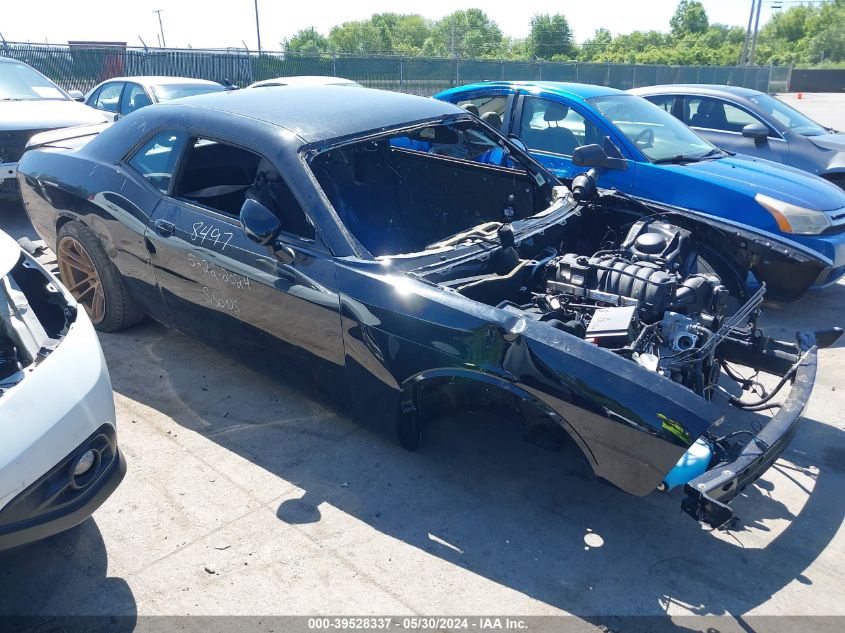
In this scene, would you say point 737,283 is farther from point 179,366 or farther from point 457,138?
point 179,366

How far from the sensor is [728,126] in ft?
25.6

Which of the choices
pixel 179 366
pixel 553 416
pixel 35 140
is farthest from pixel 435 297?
pixel 35 140

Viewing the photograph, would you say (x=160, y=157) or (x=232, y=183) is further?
(x=232, y=183)

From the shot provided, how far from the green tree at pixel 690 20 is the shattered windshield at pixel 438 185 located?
7277 centimetres

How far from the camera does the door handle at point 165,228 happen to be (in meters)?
3.80

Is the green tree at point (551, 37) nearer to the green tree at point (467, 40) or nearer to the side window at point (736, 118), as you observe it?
the green tree at point (467, 40)

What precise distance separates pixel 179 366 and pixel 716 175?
4.36 meters

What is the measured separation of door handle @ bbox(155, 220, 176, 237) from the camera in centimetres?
380

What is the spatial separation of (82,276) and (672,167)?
15.1ft

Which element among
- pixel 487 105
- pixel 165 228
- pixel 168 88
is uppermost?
pixel 168 88

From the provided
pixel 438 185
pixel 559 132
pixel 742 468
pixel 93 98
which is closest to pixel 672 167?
pixel 559 132

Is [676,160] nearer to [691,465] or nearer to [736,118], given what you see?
[736,118]

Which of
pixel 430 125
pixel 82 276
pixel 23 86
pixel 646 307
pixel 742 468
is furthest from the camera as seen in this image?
pixel 23 86

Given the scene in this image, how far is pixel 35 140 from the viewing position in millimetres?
5266
